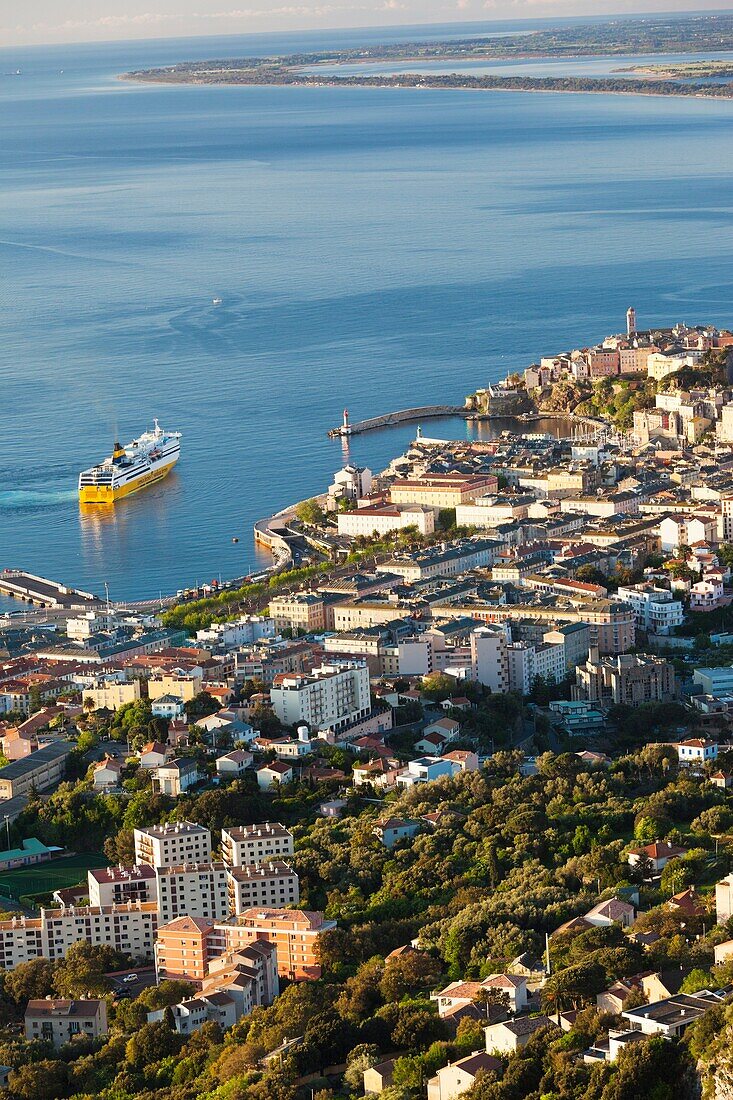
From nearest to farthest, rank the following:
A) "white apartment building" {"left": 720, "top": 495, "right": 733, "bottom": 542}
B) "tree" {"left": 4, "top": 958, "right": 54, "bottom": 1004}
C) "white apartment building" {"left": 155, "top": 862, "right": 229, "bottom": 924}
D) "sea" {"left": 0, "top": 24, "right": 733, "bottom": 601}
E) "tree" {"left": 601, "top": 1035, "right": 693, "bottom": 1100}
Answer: "tree" {"left": 601, "top": 1035, "right": 693, "bottom": 1100} → "tree" {"left": 4, "top": 958, "right": 54, "bottom": 1004} → "white apartment building" {"left": 155, "top": 862, "right": 229, "bottom": 924} → "white apartment building" {"left": 720, "top": 495, "right": 733, "bottom": 542} → "sea" {"left": 0, "top": 24, "right": 733, "bottom": 601}

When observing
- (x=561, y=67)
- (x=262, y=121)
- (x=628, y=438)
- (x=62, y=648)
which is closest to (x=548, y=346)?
(x=628, y=438)

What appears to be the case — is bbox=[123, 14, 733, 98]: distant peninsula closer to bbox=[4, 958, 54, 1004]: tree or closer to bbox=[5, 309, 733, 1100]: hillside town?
bbox=[5, 309, 733, 1100]: hillside town

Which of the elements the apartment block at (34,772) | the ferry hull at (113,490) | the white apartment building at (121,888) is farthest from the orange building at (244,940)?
the ferry hull at (113,490)

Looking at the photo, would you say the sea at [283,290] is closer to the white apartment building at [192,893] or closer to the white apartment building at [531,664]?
the white apartment building at [531,664]

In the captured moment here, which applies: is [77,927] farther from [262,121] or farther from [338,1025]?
[262,121]

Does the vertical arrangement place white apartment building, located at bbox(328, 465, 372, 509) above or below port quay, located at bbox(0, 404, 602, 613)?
above

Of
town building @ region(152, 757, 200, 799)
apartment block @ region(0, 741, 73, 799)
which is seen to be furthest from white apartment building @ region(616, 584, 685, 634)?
apartment block @ region(0, 741, 73, 799)
